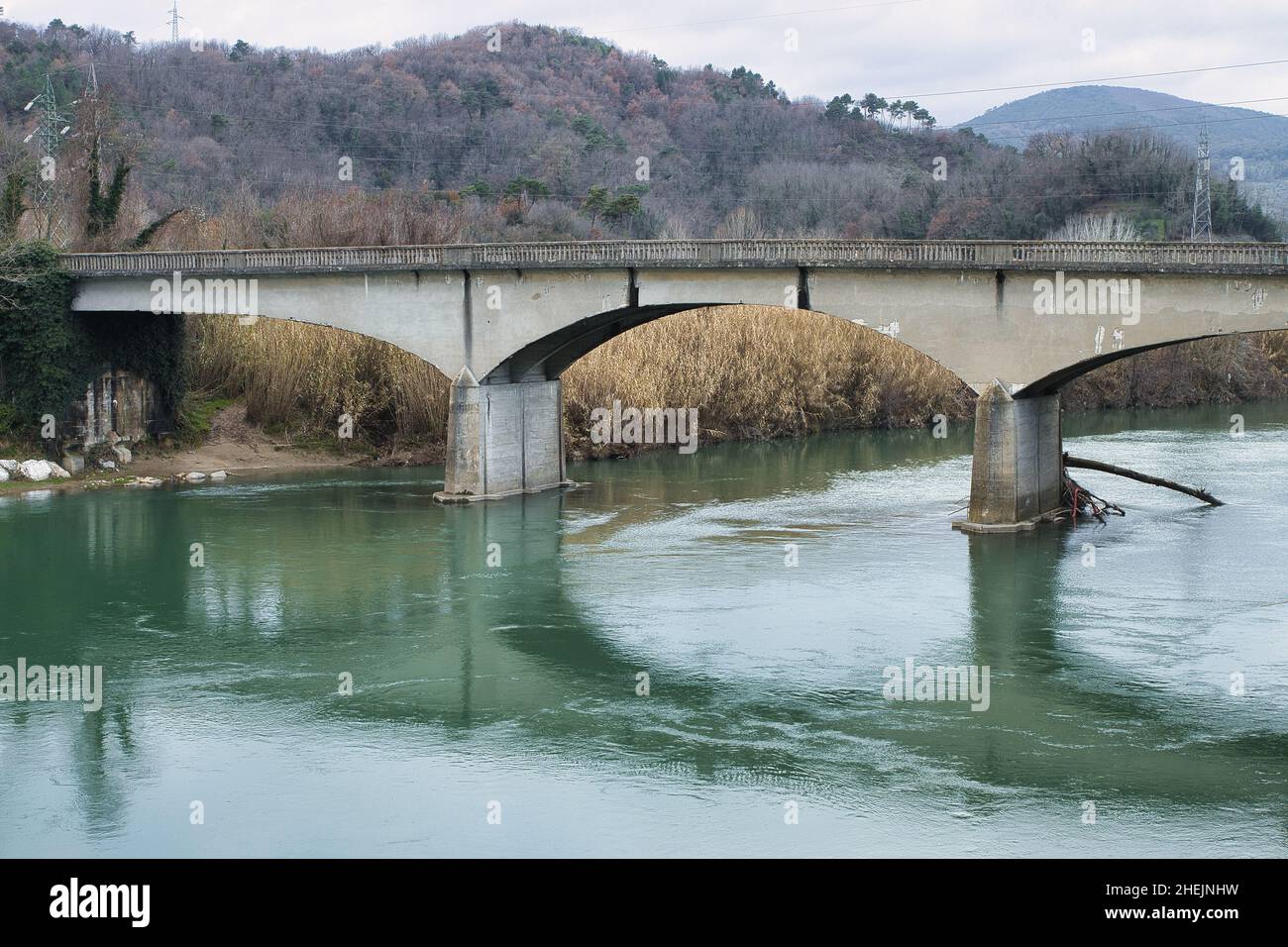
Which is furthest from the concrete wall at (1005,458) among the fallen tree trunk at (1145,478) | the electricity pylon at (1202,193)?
the electricity pylon at (1202,193)

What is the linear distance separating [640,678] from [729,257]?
16.5 m

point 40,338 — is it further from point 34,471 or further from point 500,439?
point 500,439

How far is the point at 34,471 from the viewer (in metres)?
44.1

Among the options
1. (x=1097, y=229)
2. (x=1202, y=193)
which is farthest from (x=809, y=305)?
(x=1202, y=193)

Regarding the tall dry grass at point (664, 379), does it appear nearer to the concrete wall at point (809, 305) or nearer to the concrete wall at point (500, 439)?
the concrete wall at point (500, 439)

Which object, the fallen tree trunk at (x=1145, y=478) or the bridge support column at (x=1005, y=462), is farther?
the fallen tree trunk at (x=1145, y=478)

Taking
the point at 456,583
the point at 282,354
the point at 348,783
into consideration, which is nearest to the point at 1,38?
the point at 282,354

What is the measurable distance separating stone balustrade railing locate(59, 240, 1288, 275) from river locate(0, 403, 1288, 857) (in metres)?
6.14

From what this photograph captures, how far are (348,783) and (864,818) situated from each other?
635cm

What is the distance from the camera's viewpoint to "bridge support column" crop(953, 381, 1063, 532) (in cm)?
3488

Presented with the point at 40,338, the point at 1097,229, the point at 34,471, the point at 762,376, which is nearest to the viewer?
the point at 34,471

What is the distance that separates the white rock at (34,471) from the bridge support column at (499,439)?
1148 cm

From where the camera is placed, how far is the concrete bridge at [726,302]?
33.1 metres

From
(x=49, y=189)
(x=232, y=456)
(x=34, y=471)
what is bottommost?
(x=34, y=471)
